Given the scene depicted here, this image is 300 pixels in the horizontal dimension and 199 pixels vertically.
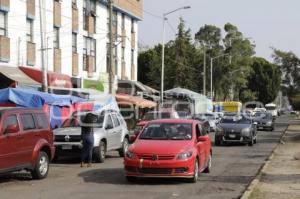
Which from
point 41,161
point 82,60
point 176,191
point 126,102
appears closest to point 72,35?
point 82,60

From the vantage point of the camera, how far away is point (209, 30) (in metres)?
104

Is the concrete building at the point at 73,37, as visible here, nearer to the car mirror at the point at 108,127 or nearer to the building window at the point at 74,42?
the building window at the point at 74,42

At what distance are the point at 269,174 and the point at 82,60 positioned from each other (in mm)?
25741

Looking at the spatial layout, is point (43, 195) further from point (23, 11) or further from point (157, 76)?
point (157, 76)

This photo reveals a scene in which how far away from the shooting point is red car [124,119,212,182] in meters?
14.3

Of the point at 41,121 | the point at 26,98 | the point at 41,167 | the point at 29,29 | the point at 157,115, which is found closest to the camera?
the point at 41,167

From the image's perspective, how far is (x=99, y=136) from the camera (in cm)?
2008

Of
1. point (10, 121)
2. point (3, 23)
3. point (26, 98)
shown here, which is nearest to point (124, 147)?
point (26, 98)

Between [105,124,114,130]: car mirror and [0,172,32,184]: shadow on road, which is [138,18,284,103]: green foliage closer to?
[105,124,114,130]: car mirror

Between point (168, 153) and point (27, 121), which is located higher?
point (27, 121)

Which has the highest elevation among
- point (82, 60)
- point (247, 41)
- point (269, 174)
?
point (247, 41)

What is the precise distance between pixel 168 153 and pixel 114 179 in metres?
1.95

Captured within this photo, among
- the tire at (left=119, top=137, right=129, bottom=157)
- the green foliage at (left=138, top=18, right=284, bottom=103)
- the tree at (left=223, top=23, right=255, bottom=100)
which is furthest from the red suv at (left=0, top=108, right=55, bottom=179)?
the tree at (left=223, top=23, right=255, bottom=100)

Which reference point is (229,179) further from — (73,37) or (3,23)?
(73,37)
